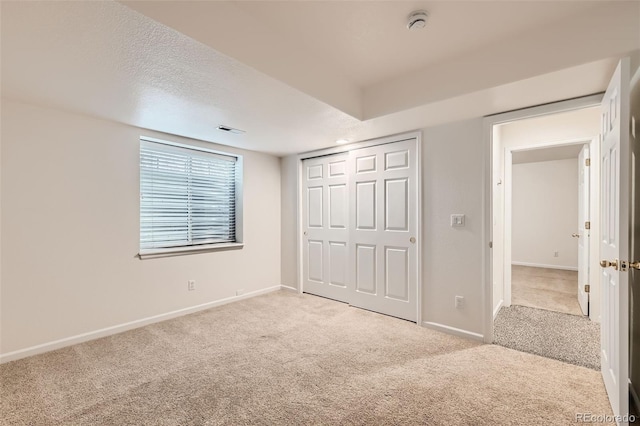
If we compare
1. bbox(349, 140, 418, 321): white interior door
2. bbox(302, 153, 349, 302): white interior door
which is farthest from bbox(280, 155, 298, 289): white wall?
bbox(349, 140, 418, 321): white interior door

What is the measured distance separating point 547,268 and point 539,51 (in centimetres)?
630

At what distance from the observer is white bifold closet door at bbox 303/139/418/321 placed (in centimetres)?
337

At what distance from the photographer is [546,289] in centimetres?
473

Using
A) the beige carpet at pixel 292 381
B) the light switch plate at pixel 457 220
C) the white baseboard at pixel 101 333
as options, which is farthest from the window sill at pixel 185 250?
the light switch plate at pixel 457 220

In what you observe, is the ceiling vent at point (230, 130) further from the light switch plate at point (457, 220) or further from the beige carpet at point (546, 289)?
the beige carpet at point (546, 289)

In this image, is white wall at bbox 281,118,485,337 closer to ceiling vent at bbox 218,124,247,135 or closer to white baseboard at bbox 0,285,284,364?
ceiling vent at bbox 218,124,247,135

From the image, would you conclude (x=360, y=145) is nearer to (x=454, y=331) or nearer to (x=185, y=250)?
(x=454, y=331)

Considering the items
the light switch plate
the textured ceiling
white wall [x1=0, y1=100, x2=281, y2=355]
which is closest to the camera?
the textured ceiling

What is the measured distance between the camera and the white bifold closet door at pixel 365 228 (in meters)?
3.37

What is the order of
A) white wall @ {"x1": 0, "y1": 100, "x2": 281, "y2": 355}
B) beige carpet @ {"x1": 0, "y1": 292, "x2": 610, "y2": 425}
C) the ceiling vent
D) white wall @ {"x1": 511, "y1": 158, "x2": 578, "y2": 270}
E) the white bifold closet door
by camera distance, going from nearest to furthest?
beige carpet @ {"x1": 0, "y1": 292, "x2": 610, "y2": 425} → white wall @ {"x1": 0, "y1": 100, "x2": 281, "y2": 355} → the ceiling vent → the white bifold closet door → white wall @ {"x1": 511, "y1": 158, "x2": 578, "y2": 270}

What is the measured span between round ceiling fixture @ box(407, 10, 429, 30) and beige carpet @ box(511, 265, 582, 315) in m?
3.94

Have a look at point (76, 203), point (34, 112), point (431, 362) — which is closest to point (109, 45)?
point (34, 112)

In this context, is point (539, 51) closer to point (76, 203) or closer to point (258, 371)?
point (258, 371)

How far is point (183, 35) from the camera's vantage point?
1.53 metres
